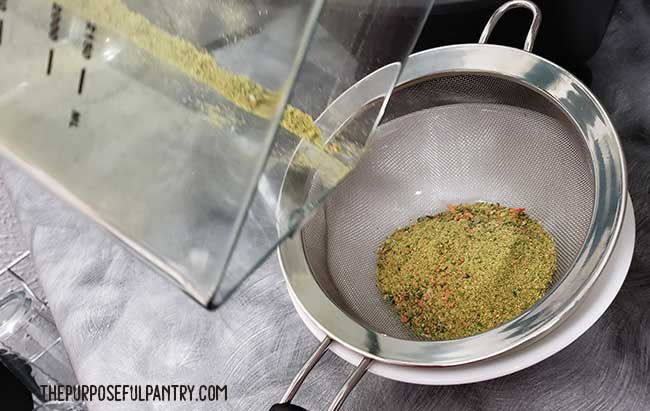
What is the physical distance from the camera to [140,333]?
3.33ft

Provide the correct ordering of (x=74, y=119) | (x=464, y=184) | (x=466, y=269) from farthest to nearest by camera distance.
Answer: (x=464, y=184), (x=466, y=269), (x=74, y=119)

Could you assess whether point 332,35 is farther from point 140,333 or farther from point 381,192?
point 140,333

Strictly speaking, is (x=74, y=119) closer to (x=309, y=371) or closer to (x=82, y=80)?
(x=82, y=80)

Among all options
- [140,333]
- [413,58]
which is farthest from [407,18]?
[140,333]

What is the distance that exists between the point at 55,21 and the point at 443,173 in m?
0.62

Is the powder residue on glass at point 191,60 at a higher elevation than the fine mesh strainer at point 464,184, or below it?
higher

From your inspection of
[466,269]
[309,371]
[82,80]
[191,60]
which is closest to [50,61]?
[82,80]

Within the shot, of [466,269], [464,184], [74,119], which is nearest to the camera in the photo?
[74,119]

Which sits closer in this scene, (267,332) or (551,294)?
(551,294)

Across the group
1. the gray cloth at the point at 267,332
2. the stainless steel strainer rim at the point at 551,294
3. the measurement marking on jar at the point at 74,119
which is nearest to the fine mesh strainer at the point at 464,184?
the stainless steel strainer rim at the point at 551,294

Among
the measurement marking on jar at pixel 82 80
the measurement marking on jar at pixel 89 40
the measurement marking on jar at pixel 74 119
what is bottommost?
the measurement marking on jar at pixel 74 119

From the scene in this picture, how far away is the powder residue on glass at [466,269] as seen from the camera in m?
0.85

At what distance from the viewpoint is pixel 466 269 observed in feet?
2.92

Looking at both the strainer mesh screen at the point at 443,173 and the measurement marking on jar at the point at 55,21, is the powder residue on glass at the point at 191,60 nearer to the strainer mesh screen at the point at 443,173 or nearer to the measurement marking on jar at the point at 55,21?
the measurement marking on jar at the point at 55,21
